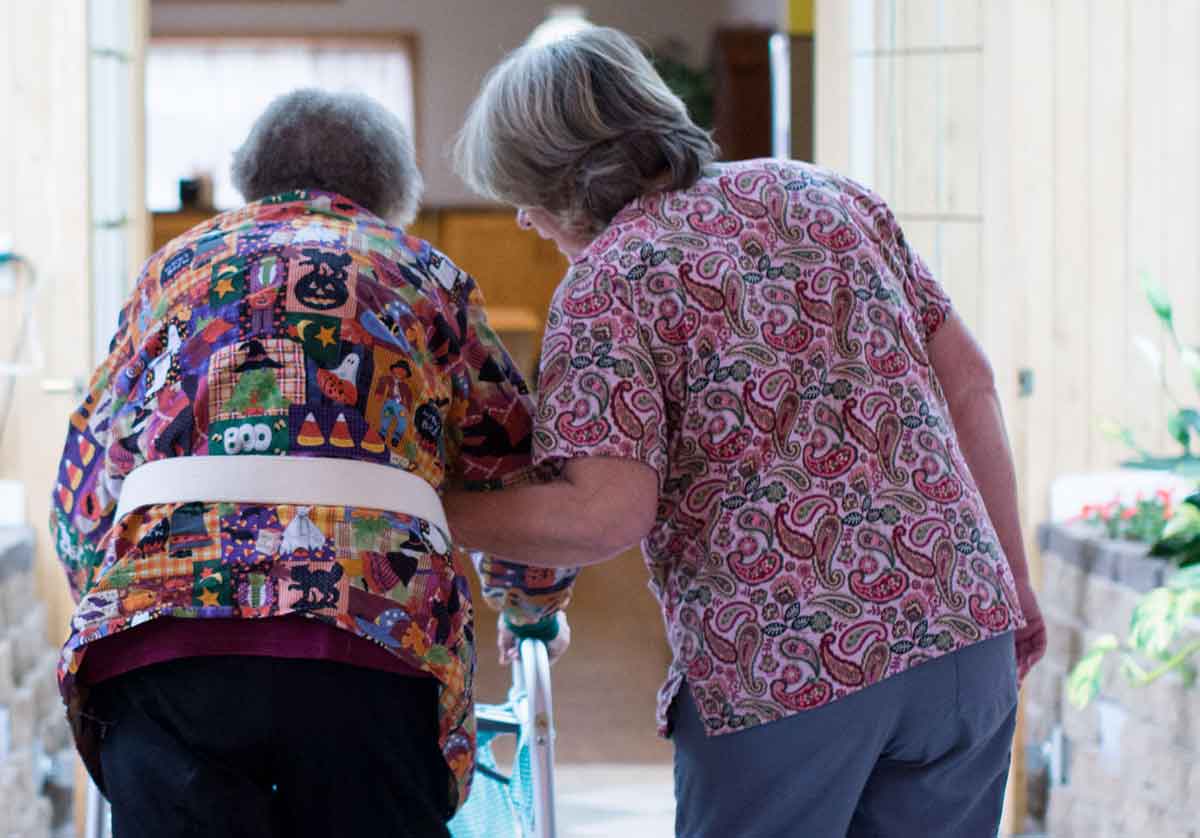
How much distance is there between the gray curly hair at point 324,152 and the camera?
1.56 metres

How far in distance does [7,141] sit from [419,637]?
2631mm

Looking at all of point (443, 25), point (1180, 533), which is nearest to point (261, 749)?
point (1180, 533)

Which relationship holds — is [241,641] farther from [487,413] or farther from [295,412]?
[487,413]

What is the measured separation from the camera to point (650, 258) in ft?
4.69

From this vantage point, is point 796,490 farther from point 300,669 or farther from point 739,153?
point 739,153

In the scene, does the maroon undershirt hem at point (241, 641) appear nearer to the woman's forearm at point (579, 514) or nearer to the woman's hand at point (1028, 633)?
the woman's forearm at point (579, 514)

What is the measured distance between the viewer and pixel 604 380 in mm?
1417

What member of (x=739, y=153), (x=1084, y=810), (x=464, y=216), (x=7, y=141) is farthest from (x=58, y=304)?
(x=464, y=216)

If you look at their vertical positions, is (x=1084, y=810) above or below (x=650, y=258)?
below

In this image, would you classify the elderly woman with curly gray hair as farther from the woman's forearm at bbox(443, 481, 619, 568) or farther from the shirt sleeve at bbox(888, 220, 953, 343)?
the shirt sleeve at bbox(888, 220, 953, 343)

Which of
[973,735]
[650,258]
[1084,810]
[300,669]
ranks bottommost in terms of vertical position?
[1084,810]

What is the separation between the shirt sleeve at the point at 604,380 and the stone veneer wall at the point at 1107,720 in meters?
1.93

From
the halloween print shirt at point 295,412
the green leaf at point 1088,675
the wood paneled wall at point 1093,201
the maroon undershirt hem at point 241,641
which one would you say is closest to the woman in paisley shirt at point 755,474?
the halloween print shirt at point 295,412

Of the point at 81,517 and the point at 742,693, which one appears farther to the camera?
the point at 81,517
